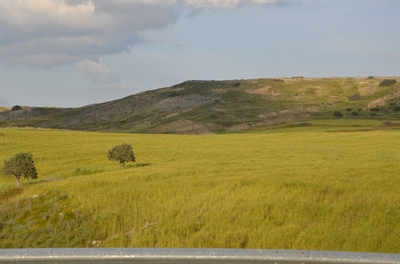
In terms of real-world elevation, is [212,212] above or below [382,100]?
below

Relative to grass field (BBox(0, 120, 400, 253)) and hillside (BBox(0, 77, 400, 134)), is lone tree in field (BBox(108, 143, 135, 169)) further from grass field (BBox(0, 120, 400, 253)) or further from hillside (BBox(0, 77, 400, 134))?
hillside (BBox(0, 77, 400, 134))

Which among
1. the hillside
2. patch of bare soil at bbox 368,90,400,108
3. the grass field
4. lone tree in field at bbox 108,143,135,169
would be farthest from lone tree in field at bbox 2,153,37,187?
patch of bare soil at bbox 368,90,400,108

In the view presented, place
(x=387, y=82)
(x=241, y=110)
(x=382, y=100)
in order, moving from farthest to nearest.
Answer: (x=387, y=82)
(x=241, y=110)
(x=382, y=100)

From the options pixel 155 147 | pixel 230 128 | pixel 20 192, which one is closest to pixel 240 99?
pixel 230 128

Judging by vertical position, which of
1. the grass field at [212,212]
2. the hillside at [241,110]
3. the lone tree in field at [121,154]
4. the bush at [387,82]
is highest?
the bush at [387,82]

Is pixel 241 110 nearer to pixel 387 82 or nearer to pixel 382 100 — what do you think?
pixel 382 100

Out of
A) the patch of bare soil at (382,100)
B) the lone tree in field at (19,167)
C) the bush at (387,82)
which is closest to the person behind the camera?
the lone tree in field at (19,167)

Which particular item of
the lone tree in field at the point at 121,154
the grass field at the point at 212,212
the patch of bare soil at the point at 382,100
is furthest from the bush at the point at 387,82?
the grass field at the point at 212,212

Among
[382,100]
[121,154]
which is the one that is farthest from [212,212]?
[382,100]

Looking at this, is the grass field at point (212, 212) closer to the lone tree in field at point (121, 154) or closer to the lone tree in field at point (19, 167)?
the lone tree in field at point (19, 167)

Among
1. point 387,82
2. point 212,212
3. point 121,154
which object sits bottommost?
point 212,212

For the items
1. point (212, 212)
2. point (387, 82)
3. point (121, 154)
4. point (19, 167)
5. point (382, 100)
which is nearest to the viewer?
point (212, 212)

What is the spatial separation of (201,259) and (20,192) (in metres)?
16.6

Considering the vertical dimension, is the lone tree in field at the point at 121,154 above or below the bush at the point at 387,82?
below
